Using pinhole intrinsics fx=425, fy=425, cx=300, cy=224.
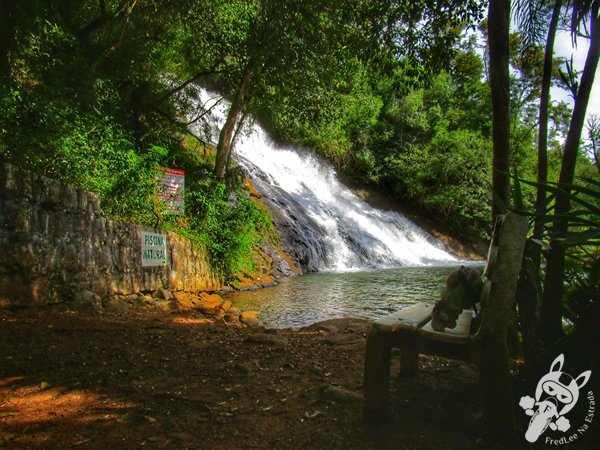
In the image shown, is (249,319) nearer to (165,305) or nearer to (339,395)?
(165,305)

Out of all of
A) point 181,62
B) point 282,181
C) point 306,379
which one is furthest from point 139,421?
point 282,181

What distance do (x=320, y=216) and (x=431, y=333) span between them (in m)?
14.5

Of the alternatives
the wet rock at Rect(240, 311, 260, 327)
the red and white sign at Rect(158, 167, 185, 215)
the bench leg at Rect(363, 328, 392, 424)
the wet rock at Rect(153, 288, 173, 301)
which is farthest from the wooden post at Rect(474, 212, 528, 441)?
the red and white sign at Rect(158, 167, 185, 215)

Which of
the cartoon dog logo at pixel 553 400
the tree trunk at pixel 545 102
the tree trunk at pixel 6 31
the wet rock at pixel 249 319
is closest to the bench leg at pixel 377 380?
the cartoon dog logo at pixel 553 400

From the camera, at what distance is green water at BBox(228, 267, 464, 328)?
6750 millimetres

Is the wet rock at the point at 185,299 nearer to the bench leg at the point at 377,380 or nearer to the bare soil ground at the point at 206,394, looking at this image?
the bare soil ground at the point at 206,394

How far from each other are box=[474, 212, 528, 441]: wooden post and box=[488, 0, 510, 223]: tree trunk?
0.85m

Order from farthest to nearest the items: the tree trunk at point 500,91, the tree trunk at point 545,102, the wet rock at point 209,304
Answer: the wet rock at point 209,304
the tree trunk at point 545,102
the tree trunk at point 500,91

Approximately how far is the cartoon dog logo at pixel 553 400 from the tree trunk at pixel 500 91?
1061mm

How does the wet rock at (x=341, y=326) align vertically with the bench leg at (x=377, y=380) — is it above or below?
below

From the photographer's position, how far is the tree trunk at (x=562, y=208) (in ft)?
7.90

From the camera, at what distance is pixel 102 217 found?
562 centimetres

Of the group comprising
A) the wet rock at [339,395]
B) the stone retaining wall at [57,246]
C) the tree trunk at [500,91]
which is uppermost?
the tree trunk at [500,91]

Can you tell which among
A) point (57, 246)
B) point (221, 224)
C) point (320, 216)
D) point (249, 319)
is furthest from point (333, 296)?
point (320, 216)
